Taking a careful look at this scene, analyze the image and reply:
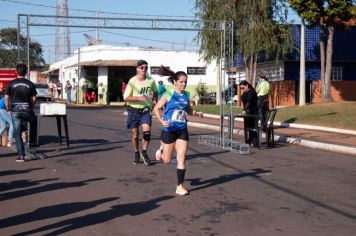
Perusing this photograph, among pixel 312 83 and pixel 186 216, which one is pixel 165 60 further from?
pixel 186 216

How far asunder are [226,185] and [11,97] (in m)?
5.00

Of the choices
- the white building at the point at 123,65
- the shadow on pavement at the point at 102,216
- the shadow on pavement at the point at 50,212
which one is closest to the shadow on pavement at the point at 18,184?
the shadow on pavement at the point at 50,212

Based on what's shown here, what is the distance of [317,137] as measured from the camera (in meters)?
16.9

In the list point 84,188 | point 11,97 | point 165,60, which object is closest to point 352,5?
point 11,97

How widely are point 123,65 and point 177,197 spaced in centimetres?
3964

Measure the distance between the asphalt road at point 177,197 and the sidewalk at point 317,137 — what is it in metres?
1.66

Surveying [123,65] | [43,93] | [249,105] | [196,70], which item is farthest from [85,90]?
[249,105]

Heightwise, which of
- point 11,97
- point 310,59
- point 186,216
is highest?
point 310,59

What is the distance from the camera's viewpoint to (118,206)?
24.1 ft

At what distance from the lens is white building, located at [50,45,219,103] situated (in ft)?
157

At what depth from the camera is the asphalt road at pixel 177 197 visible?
21.0 ft

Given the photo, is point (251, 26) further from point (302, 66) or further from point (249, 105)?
point (249, 105)

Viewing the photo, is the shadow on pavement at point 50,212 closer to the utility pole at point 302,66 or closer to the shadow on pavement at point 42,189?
the shadow on pavement at point 42,189

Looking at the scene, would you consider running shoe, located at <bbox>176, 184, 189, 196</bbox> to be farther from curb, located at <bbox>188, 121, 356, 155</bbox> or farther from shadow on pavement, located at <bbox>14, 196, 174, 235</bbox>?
curb, located at <bbox>188, 121, 356, 155</bbox>
